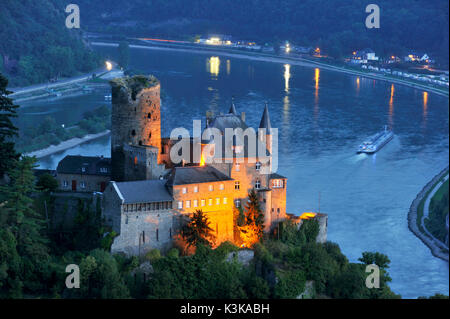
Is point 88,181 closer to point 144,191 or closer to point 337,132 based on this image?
point 144,191

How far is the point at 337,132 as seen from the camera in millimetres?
57094

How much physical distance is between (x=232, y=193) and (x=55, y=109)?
42.0 metres

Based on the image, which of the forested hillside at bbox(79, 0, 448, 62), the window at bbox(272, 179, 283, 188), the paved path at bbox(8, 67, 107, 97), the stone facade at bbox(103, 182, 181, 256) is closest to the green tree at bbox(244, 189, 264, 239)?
the window at bbox(272, 179, 283, 188)

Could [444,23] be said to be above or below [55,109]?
above

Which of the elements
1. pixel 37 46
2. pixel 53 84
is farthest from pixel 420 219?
pixel 37 46

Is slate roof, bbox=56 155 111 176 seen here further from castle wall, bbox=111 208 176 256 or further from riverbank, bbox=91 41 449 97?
riverbank, bbox=91 41 449 97

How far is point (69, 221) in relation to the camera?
1069 inches

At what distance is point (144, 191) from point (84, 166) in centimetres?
368

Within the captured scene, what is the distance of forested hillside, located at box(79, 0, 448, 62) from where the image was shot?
80.5m

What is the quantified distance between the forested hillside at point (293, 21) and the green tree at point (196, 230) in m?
43.1
